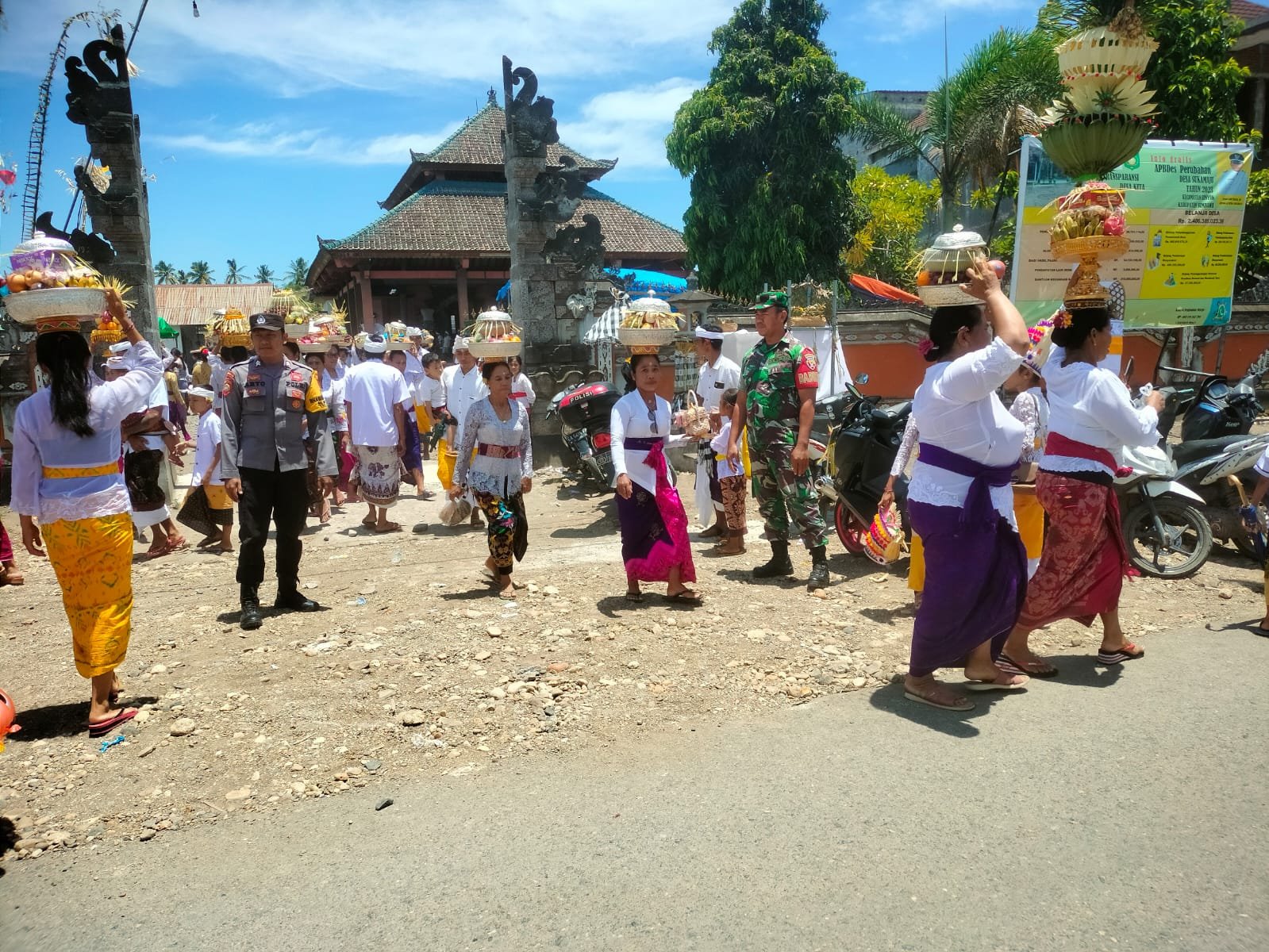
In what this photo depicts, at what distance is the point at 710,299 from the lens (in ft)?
A: 58.9

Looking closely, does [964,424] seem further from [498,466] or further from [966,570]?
[498,466]

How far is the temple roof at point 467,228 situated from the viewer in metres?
22.0

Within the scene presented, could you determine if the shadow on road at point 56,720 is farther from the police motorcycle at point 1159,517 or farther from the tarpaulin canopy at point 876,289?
the tarpaulin canopy at point 876,289

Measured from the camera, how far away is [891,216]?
2623 centimetres

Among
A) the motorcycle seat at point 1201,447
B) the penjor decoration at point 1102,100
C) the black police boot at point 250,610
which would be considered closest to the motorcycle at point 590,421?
the black police boot at point 250,610

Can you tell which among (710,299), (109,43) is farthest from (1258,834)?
(710,299)

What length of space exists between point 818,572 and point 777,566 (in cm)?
35

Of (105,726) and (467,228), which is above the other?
(467,228)

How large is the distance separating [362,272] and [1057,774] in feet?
72.3

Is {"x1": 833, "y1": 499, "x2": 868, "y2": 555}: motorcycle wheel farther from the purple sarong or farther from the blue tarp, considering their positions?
the blue tarp

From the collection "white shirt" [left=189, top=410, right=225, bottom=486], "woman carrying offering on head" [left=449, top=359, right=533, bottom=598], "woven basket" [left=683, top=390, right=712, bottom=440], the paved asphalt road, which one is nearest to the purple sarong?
the paved asphalt road

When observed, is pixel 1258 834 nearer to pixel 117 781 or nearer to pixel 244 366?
pixel 117 781

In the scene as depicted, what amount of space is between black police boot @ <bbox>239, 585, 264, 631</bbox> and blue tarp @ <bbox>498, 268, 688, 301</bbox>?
14.2 metres

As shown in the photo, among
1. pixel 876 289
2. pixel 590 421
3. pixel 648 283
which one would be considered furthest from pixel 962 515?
pixel 876 289
